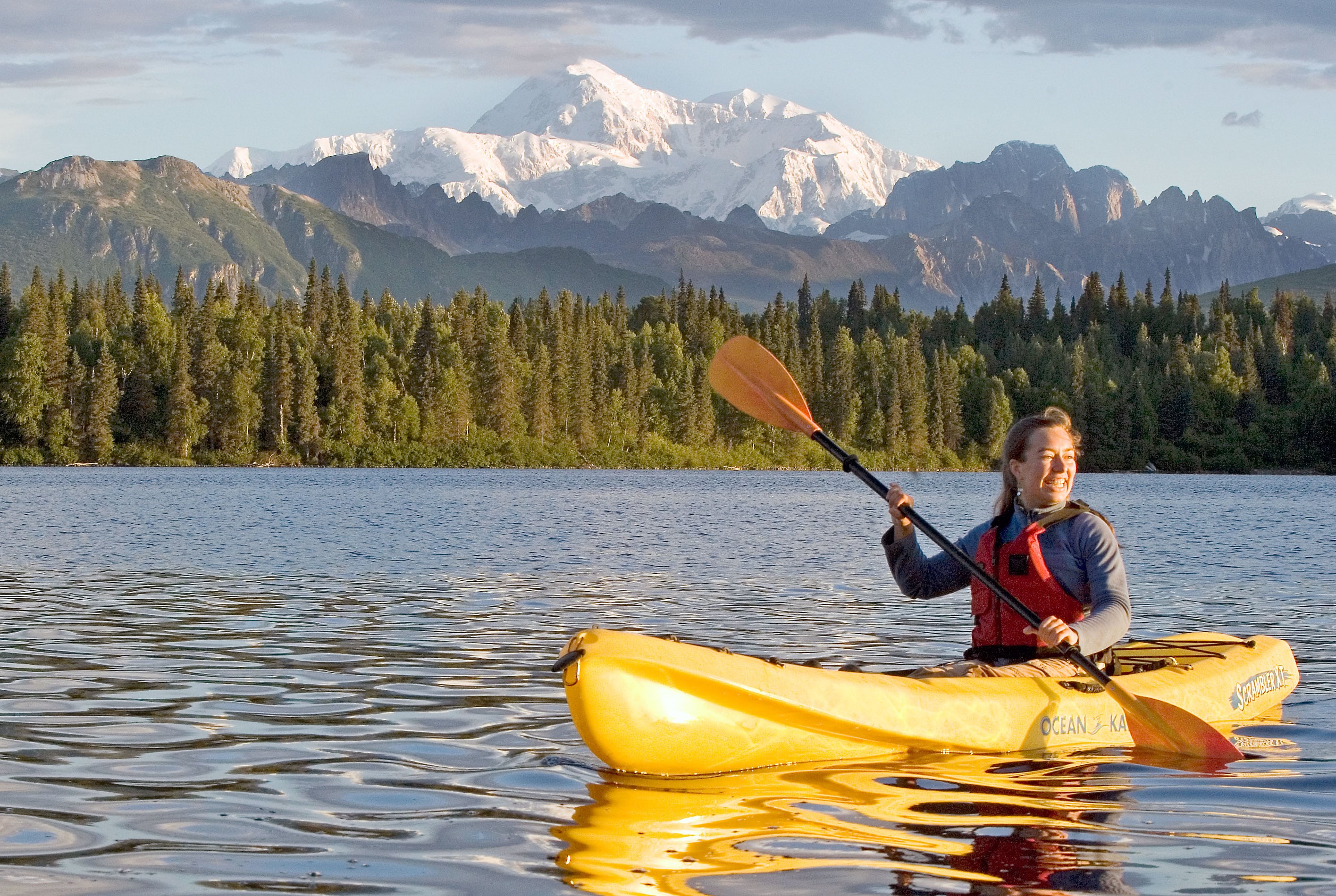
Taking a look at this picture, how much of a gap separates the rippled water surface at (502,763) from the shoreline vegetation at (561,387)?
90.0 meters

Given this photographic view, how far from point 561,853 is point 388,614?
423 inches

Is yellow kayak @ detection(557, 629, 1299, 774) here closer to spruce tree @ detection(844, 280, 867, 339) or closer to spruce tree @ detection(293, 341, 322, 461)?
spruce tree @ detection(293, 341, 322, 461)

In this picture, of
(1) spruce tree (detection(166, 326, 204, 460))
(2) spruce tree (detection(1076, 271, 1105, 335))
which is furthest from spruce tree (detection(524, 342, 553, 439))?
(2) spruce tree (detection(1076, 271, 1105, 335))

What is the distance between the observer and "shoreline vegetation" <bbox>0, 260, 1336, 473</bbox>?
11288cm

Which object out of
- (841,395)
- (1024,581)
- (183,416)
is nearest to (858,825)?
(1024,581)

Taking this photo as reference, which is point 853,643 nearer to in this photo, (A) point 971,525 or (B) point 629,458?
(A) point 971,525

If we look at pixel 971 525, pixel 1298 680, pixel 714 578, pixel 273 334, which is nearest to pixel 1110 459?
pixel 273 334

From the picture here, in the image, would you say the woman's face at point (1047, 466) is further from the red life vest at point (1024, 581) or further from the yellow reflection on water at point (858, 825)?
the yellow reflection on water at point (858, 825)

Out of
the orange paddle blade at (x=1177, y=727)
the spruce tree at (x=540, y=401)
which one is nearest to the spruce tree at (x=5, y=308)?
the spruce tree at (x=540, y=401)

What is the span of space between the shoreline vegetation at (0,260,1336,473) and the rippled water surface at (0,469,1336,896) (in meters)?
90.0

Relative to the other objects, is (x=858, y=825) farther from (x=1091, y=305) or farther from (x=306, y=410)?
(x=1091, y=305)

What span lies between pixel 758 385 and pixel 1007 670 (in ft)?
10.8

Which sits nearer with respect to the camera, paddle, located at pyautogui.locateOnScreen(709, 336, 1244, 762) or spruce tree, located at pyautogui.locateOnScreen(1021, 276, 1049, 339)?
paddle, located at pyautogui.locateOnScreen(709, 336, 1244, 762)

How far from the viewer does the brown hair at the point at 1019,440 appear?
9.71 meters
